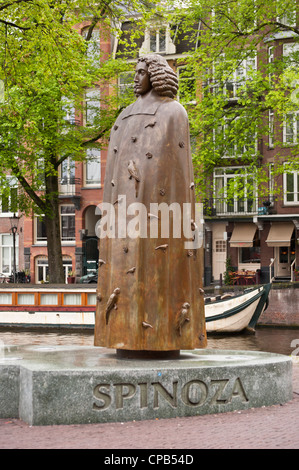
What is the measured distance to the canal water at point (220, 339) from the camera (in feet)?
59.2

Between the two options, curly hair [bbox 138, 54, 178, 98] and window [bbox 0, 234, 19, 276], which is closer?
curly hair [bbox 138, 54, 178, 98]

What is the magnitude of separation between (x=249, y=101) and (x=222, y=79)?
104cm

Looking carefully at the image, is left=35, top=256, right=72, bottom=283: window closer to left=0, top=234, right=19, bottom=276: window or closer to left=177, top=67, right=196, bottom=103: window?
left=0, top=234, right=19, bottom=276: window

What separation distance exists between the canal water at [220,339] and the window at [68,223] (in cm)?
2286

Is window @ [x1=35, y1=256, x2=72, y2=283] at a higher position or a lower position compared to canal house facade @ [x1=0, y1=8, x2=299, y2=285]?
lower

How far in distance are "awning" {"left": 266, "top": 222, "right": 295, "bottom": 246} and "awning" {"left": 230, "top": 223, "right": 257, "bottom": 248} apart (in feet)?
4.02

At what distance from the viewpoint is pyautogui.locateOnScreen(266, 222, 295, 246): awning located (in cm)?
4012

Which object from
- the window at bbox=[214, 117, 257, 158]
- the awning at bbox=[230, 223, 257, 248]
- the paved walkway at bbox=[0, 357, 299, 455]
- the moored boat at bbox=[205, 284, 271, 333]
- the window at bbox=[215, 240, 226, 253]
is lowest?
the moored boat at bbox=[205, 284, 271, 333]

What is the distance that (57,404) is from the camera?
6.65 metres

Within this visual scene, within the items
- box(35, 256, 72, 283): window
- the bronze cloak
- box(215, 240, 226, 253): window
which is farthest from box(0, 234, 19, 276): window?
the bronze cloak

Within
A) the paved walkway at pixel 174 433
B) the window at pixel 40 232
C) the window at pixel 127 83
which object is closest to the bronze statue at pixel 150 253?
the paved walkway at pixel 174 433

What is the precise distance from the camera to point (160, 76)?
806 cm

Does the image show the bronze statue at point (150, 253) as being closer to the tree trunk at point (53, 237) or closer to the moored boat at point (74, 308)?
the moored boat at point (74, 308)
